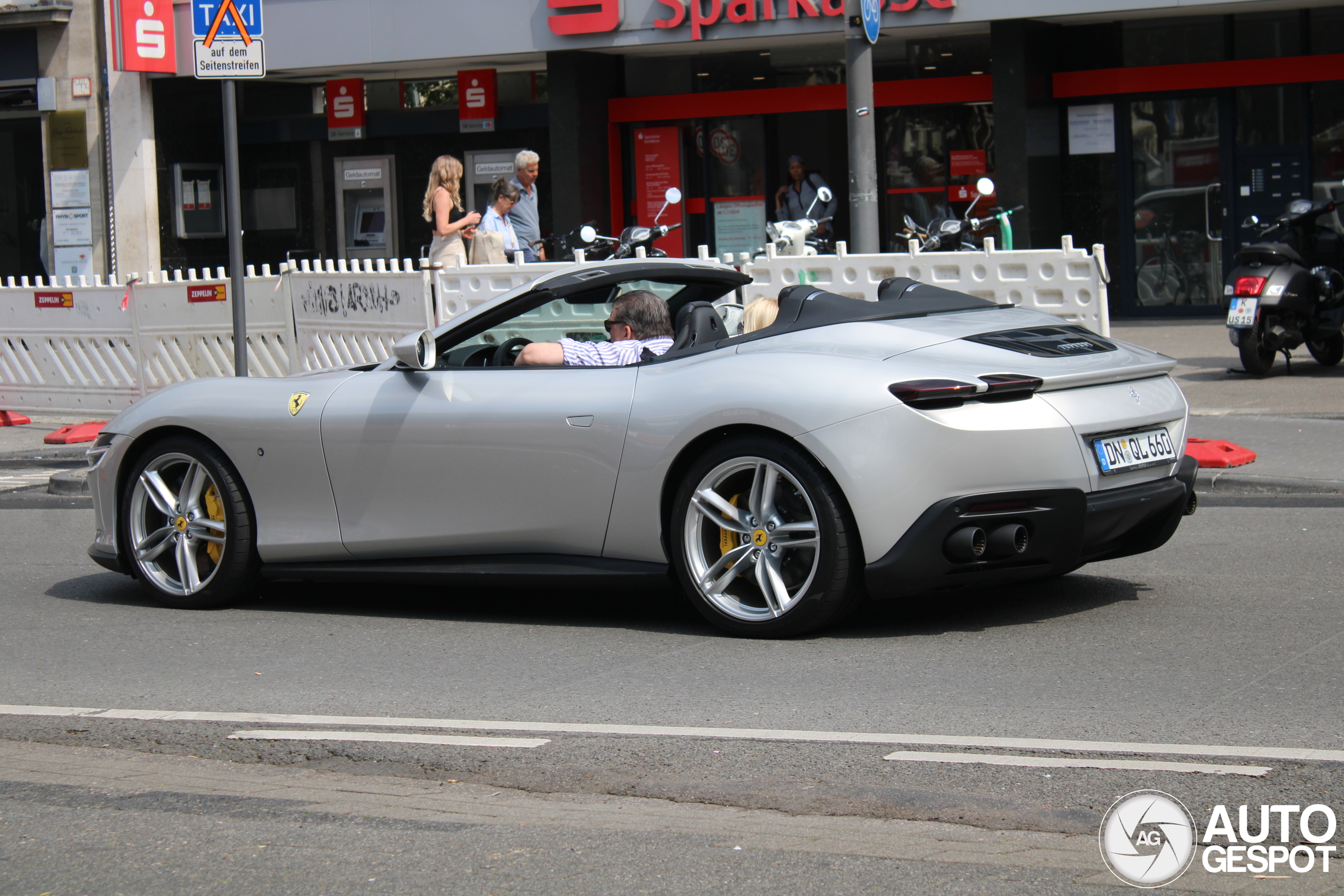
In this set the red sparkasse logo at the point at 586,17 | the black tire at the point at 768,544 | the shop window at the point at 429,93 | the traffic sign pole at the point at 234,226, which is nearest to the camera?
the black tire at the point at 768,544

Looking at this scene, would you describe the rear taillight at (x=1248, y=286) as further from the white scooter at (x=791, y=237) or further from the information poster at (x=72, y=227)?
the information poster at (x=72, y=227)

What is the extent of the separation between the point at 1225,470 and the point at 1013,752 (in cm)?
536

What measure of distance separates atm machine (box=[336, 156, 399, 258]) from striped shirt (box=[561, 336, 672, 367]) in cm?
1844

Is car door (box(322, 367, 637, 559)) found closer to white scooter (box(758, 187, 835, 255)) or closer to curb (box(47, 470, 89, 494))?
curb (box(47, 470, 89, 494))

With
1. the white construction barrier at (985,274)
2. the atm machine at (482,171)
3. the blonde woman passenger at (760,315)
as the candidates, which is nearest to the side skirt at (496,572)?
the blonde woman passenger at (760,315)

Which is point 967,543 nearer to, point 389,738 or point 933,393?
point 933,393

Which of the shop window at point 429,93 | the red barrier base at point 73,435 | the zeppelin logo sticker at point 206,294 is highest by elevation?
the shop window at point 429,93

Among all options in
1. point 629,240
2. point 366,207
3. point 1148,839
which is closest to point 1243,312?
point 629,240

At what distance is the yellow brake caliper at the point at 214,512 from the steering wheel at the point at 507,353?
1.30 meters

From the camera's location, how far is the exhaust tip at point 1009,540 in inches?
212

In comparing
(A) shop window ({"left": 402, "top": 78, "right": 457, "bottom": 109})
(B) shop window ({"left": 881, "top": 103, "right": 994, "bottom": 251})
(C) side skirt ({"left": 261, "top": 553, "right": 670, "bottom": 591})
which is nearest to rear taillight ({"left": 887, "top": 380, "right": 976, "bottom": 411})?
(C) side skirt ({"left": 261, "top": 553, "right": 670, "bottom": 591})

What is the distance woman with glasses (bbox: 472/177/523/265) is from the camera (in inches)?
549

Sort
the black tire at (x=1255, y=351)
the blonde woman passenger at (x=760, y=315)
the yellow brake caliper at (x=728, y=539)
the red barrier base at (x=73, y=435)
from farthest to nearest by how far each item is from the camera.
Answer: the red barrier base at (x=73, y=435) < the black tire at (x=1255, y=351) < the blonde woman passenger at (x=760, y=315) < the yellow brake caliper at (x=728, y=539)

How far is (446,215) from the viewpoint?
44.7 ft
